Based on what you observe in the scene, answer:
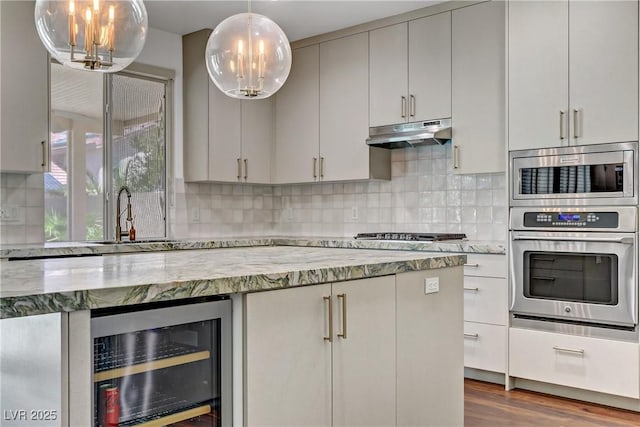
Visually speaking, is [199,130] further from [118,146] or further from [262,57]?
[262,57]

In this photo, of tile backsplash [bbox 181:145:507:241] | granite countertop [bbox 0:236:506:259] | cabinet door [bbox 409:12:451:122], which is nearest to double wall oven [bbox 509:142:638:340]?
granite countertop [bbox 0:236:506:259]

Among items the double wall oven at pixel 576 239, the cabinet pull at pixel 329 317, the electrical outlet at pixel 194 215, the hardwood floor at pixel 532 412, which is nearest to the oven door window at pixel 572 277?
the double wall oven at pixel 576 239

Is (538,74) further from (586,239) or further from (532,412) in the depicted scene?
(532,412)

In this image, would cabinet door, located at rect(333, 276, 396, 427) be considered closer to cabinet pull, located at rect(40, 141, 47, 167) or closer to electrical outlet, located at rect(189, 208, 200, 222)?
cabinet pull, located at rect(40, 141, 47, 167)

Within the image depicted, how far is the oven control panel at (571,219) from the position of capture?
3171 millimetres

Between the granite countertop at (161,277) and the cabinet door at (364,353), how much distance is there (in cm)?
6

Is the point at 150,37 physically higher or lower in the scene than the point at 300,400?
higher

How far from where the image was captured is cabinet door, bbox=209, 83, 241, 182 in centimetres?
465

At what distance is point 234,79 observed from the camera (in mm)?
2629

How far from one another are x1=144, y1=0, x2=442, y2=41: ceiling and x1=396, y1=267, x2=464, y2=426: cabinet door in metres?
2.44

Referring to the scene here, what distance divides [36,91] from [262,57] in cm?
177

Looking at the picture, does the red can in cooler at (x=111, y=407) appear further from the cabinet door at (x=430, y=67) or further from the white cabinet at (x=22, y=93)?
the cabinet door at (x=430, y=67)

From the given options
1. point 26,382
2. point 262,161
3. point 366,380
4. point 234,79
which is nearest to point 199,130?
point 262,161

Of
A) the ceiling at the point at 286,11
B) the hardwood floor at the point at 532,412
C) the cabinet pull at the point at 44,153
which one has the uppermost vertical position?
the ceiling at the point at 286,11
